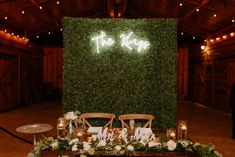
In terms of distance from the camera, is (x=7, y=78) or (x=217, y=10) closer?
(x=217, y=10)

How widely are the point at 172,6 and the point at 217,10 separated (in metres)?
2.43

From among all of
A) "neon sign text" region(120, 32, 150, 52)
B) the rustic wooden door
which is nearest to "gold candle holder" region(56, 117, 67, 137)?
"neon sign text" region(120, 32, 150, 52)

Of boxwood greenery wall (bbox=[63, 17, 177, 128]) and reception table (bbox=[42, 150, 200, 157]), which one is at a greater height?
boxwood greenery wall (bbox=[63, 17, 177, 128])

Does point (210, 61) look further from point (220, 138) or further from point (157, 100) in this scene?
point (157, 100)

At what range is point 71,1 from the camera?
44.1 ft

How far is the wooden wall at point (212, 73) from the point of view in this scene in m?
12.8

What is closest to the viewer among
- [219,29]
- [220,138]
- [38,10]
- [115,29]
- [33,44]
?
[115,29]

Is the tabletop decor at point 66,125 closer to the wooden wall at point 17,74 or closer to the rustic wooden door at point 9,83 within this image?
the wooden wall at point 17,74

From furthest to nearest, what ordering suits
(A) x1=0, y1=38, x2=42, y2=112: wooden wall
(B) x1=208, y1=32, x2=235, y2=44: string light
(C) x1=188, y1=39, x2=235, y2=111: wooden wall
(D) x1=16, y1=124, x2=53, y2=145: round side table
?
(A) x1=0, y1=38, x2=42, y2=112: wooden wall → (C) x1=188, y1=39, x2=235, y2=111: wooden wall → (B) x1=208, y1=32, x2=235, y2=44: string light → (D) x1=16, y1=124, x2=53, y2=145: round side table

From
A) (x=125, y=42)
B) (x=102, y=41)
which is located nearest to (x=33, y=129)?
(x=102, y=41)

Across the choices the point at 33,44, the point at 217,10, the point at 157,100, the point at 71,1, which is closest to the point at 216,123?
the point at 217,10

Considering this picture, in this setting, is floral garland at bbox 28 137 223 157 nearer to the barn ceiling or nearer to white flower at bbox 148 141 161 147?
white flower at bbox 148 141 161 147

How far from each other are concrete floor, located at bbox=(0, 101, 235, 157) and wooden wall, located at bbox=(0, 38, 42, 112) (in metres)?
0.77

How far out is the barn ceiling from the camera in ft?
36.6
